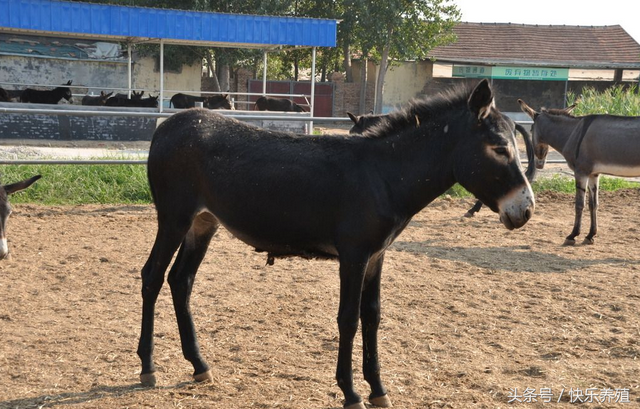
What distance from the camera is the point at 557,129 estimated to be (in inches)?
396

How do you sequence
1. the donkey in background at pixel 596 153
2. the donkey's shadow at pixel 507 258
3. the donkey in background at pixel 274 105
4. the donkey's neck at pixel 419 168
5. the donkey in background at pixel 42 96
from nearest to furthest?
1. the donkey's neck at pixel 419 168
2. the donkey's shadow at pixel 507 258
3. the donkey in background at pixel 596 153
4. the donkey in background at pixel 42 96
5. the donkey in background at pixel 274 105

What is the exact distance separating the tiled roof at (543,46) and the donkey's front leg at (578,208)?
2687 cm

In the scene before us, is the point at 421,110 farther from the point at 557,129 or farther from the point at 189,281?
the point at 557,129

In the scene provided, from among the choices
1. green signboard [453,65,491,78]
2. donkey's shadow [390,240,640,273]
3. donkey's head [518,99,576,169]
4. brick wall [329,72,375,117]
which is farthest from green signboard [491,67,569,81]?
donkey's shadow [390,240,640,273]

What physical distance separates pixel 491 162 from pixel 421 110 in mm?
557

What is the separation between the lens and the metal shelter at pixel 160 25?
17656 millimetres

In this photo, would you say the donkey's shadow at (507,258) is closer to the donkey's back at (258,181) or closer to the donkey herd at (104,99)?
the donkey's back at (258,181)

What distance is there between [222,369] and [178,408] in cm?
61

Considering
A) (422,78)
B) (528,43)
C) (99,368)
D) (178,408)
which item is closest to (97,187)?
(99,368)

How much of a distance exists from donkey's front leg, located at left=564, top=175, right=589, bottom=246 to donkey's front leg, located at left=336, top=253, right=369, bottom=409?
18.9ft

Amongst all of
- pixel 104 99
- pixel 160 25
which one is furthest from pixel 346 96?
pixel 160 25

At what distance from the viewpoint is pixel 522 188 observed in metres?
3.71

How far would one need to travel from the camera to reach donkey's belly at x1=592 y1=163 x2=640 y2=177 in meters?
9.12

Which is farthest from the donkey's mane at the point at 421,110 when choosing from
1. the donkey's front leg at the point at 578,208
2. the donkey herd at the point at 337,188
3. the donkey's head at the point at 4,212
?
the donkey's front leg at the point at 578,208
